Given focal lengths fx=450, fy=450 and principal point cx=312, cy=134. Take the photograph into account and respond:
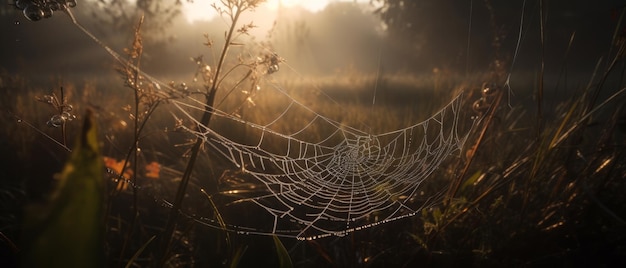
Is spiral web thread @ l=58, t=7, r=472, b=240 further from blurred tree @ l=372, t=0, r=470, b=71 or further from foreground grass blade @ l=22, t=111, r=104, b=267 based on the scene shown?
blurred tree @ l=372, t=0, r=470, b=71

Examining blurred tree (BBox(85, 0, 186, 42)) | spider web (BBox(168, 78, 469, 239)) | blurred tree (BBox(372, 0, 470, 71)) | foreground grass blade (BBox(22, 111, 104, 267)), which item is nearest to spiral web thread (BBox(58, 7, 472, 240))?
spider web (BBox(168, 78, 469, 239))

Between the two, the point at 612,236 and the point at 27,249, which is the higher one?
the point at 612,236

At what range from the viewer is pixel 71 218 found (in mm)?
375

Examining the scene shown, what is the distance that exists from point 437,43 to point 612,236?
25010mm

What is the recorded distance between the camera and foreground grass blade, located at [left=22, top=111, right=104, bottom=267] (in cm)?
36

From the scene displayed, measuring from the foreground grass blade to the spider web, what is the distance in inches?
28.0

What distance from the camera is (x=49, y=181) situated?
8.84 ft

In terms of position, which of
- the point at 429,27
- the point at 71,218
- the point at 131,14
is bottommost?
the point at 71,218

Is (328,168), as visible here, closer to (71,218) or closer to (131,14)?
(71,218)

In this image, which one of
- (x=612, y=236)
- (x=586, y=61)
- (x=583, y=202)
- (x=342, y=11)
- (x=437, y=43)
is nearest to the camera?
(x=612, y=236)

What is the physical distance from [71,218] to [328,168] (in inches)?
91.6

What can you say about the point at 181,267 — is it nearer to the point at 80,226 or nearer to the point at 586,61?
the point at 80,226

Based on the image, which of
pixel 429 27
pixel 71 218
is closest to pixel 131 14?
pixel 71 218

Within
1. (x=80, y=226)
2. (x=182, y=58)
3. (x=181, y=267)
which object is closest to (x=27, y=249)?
(x=80, y=226)
